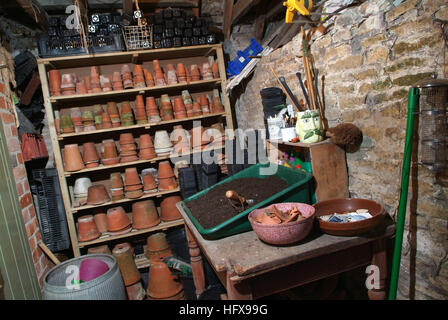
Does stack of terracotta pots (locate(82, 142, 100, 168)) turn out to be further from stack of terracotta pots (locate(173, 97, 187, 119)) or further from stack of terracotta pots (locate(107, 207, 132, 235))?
stack of terracotta pots (locate(173, 97, 187, 119))

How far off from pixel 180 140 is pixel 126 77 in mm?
792

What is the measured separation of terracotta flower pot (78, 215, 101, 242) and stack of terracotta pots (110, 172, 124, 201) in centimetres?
30

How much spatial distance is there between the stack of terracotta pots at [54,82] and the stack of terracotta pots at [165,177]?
Answer: 1.13 meters

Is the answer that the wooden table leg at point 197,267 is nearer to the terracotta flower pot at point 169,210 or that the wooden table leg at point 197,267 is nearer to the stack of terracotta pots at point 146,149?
the terracotta flower pot at point 169,210

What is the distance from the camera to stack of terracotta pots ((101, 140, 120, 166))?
285 cm

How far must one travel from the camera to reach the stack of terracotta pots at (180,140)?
9.75 ft

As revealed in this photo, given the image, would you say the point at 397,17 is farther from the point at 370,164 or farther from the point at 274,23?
the point at 274,23

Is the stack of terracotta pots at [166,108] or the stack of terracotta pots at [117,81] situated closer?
the stack of terracotta pots at [117,81]

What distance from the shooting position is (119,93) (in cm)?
289

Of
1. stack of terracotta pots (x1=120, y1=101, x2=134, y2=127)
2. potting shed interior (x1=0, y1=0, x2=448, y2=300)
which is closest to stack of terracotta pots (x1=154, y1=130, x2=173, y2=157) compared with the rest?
potting shed interior (x1=0, y1=0, x2=448, y2=300)

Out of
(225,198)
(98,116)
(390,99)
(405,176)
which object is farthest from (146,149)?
(405,176)

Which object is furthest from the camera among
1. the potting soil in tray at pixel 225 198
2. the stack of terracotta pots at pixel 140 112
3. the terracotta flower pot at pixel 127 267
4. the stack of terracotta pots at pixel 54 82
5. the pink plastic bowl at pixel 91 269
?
the stack of terracotta pots at pixel 140 112

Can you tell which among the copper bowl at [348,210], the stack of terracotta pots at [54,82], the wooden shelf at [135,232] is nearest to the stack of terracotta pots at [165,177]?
the wooden shelf at [135,232]

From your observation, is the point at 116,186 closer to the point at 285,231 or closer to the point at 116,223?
the point at 116,223
